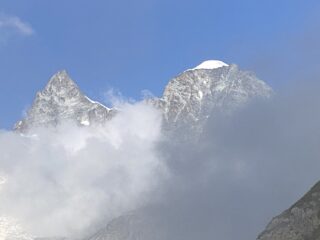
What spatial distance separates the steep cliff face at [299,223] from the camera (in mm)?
146000

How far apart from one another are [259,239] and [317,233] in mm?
15725

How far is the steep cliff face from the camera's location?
146m

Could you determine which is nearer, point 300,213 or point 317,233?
point 317,233

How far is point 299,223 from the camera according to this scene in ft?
490

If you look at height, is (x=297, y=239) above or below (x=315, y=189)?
below

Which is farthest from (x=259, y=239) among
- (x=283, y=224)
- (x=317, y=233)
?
(x=317, y=233)

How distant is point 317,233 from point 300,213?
1019cm

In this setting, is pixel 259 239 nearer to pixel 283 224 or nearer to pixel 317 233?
pixel 283 224

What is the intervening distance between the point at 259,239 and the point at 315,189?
1761cm

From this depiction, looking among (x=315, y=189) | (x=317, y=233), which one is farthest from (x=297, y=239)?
(x=315, y=189)

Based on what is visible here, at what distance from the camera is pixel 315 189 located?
159500 mm

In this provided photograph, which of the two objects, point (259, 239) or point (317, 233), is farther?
point (259, 239)

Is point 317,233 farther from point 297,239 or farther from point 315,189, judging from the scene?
point 315,189

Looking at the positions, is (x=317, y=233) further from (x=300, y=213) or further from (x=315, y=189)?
(x=315, y=189)
